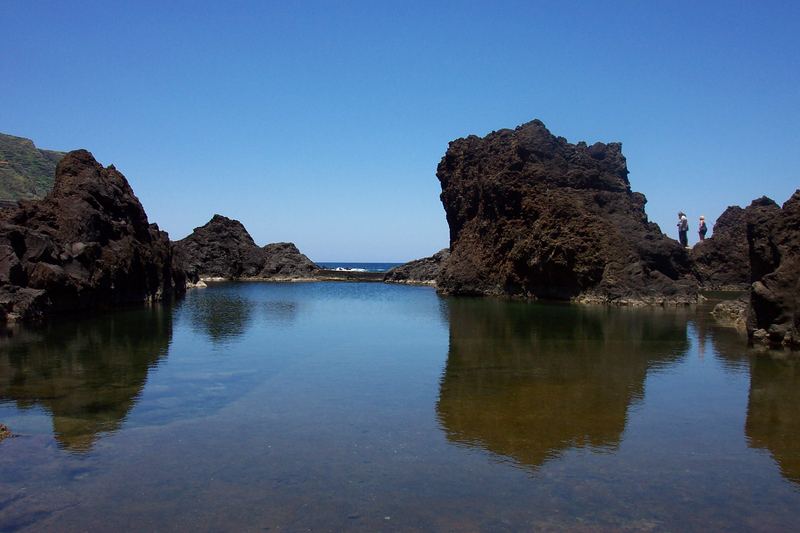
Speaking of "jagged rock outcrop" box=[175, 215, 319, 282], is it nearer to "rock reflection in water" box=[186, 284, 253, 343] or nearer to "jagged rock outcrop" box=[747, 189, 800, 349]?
"rock reflection in water" box=[186, 284, 253, 343]

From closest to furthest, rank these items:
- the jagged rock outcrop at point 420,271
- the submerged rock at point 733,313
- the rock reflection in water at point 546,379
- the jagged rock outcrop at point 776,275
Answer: the rock reflection in water at point 546,379 → the jagged rock outcrop at point 776,275 → the submerged rock at point 733,313 → the jagged rock outcrop at point 420,271

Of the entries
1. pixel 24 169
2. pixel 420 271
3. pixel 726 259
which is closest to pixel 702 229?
pixel 726 259

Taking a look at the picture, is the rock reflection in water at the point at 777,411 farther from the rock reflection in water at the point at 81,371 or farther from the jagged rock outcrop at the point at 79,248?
the jagged rock outcrop at the point at 79,248

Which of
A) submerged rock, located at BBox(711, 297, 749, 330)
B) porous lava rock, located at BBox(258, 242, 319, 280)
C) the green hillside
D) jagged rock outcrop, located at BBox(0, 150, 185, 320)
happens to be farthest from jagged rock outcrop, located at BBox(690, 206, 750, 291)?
the green hillside

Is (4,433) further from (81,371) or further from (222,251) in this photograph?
(222,251)

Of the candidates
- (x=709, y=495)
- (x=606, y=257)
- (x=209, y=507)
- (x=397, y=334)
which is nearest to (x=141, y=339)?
(x=397, y=334)

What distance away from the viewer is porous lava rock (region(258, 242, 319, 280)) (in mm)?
118512

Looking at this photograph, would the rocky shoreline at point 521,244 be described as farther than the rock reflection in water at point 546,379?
Yes

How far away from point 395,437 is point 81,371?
13362 millimetres

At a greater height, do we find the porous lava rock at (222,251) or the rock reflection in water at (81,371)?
the porous lava rock at (222,251)

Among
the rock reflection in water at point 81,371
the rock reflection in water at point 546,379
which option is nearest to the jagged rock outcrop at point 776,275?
the rock reflection in water at point 546,379

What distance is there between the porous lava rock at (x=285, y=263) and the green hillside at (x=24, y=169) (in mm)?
46889

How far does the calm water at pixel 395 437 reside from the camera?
32.5 feet

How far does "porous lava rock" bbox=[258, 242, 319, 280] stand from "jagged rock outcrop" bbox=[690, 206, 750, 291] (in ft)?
221
